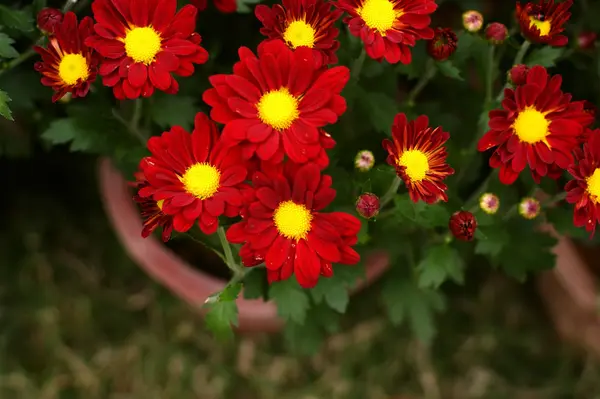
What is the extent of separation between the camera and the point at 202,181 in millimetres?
688

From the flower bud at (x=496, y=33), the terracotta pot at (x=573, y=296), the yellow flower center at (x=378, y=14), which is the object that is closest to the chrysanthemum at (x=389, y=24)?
the yellow flower center at (x=378, y=14)

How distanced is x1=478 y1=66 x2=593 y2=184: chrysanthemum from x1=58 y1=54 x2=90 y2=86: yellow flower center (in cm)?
45

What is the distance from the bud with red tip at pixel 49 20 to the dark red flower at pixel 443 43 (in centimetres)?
44

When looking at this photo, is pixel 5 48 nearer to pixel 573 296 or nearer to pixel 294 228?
pixel 294 228

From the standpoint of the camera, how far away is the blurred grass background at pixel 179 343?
1.37m

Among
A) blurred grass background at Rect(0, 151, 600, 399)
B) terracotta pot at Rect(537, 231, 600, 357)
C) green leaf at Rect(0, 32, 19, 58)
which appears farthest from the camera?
blurred grass background at Rect(0, 151, 600, 399)

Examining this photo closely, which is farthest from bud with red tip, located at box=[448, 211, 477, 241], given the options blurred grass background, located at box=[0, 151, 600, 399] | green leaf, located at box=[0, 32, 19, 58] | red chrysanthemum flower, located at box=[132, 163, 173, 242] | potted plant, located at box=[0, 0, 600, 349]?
blurred grass background, located at box=[0, 151, 600, 399]

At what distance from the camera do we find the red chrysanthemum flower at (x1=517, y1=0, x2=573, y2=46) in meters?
0.74

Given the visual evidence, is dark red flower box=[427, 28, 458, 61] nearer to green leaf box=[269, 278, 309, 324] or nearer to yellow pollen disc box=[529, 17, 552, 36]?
yellow pollen disc box=[529, 17, 552, 36]

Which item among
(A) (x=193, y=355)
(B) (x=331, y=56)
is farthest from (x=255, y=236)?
(A) (x=193, y=355)

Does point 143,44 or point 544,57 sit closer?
point 143,44

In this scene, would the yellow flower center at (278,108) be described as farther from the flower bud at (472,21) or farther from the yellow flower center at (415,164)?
the flower bud at (472,21)

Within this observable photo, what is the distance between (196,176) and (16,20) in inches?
13.5

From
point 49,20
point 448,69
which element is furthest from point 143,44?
point 448,69
